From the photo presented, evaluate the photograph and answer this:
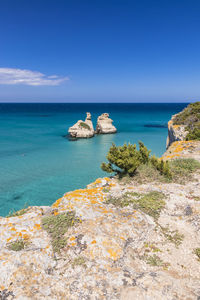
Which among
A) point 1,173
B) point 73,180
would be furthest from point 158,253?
point 1,173

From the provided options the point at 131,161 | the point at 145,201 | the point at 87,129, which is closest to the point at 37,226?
the point at 145,201

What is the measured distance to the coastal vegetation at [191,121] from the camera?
1523cm

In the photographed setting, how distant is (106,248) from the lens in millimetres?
4039

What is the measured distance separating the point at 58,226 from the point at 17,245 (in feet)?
3.41

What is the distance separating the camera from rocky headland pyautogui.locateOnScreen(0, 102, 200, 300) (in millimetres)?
3141

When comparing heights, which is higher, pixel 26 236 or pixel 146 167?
pixel 146 167

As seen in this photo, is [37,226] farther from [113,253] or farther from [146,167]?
[146,167]

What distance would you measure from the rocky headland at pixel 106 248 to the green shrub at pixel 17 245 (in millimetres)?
21

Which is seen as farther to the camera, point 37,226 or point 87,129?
point 87,129

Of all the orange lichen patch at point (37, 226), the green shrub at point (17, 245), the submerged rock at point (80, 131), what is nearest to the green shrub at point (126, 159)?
the orange lichen patch at point (37, 226)

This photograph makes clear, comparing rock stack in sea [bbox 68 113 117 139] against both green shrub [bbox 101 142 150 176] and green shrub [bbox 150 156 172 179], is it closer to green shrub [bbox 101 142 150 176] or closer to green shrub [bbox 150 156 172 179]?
green shrub [bbox 101 142 150 176]

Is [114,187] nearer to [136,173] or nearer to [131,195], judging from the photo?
[131,195]

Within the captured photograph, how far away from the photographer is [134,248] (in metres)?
4.27

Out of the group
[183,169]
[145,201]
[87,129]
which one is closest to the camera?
[145,201]
